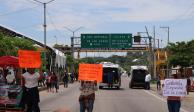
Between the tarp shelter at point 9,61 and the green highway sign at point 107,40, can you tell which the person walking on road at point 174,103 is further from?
the green highway sign at point 107,40

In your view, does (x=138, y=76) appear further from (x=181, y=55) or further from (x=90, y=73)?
(x=90, y=73)

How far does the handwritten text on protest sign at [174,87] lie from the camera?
17047mm

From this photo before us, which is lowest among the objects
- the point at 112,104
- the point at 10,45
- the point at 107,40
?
the point at 112,104

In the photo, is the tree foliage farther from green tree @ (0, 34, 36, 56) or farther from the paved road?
the paved road

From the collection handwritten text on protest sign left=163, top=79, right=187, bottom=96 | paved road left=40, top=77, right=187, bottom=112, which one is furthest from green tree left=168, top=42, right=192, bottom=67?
handwritten text on protest sign left=163, top=79, right=187, bottom=96

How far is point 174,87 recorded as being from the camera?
1719 cm

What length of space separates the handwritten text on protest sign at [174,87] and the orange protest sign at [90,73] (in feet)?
6.95

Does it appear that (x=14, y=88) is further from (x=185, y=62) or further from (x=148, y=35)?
(x=148, y=35)

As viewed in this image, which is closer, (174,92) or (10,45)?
(174,92)

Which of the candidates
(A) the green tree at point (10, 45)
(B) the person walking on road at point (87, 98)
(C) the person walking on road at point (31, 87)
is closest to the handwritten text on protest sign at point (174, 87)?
(B) the person walking on road at point (87, 98)

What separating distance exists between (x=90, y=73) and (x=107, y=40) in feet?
220

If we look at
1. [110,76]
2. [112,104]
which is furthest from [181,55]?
[112,104]

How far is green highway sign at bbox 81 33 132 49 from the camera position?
276 feet

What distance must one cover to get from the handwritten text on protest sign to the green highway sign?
66615mm
